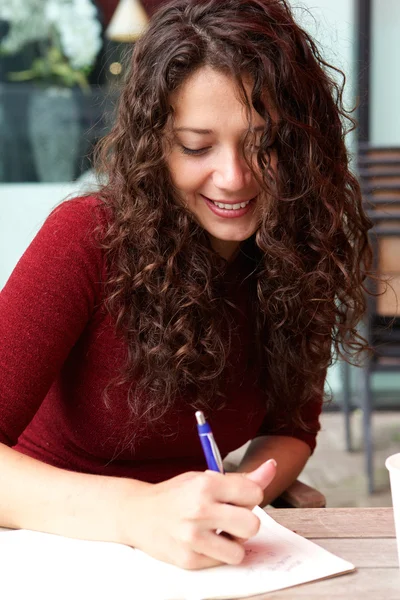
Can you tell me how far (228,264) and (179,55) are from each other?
1.22 ft

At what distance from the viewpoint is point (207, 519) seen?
3.27 ft

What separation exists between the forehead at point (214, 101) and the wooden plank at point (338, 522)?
56cm

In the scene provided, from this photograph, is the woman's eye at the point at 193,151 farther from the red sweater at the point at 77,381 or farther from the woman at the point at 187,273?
the red sweater at the point at 77,381

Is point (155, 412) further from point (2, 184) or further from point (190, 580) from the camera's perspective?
point (2, 184)

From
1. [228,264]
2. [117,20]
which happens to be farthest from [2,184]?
[228,264]

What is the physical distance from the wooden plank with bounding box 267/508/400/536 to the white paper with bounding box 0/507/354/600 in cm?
4

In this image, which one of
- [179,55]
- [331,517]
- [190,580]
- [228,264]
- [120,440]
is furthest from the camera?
[228,264]

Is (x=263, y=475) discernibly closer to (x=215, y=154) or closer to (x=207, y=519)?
(x=207, y=519)

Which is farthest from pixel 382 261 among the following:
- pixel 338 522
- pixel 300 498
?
pixel 338 522

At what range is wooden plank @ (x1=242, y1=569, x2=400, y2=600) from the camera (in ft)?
3.17

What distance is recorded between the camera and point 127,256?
4.44 feet

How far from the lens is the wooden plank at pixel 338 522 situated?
1.13 metres

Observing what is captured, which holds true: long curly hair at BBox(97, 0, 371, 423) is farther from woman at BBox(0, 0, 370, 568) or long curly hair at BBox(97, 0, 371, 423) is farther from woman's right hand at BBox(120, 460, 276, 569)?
woman's right hand at BBox(120, 460, 276, 569)

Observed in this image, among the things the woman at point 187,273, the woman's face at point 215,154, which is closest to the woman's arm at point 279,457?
the woman at point 187,273
